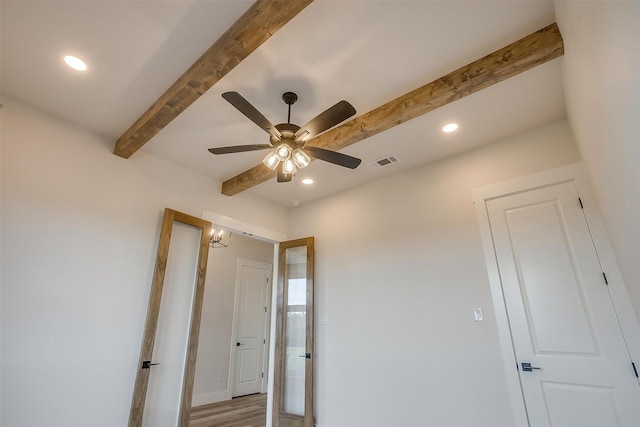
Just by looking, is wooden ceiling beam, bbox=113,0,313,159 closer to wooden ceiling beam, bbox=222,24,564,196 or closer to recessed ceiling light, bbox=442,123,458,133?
wooden ceiling beam, bbox=222,24,564,196

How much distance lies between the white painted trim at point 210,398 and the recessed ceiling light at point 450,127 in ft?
17.2

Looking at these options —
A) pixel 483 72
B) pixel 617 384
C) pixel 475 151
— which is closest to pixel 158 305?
pixel 483 72

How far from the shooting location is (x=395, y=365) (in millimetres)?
3223

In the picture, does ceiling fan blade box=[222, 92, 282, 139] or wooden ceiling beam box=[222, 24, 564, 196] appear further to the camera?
wooden ceiling beam box=[222, 24, 564, 196]

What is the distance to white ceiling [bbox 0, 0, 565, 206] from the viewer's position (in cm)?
→ 185

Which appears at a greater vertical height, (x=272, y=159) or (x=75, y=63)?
(x=75, y=63)

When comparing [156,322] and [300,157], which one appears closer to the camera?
[300,157]

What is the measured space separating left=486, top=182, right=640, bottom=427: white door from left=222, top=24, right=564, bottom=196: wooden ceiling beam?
1.29 meters

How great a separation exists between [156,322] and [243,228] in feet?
5.22

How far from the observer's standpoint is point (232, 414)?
443 centimetres

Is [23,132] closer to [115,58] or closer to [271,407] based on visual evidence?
[115,58]

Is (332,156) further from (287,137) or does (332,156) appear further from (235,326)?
(235,326)

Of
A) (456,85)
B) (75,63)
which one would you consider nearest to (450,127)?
(456,85)

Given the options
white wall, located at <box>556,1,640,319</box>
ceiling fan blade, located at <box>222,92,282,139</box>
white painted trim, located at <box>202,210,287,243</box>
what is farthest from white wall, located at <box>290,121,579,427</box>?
ceiling fan blade, located at <box>222,92,282,139</box>
